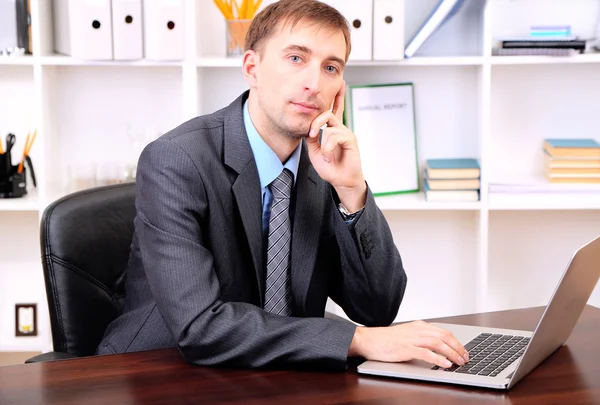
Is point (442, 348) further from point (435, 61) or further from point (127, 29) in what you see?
point (127, 29)

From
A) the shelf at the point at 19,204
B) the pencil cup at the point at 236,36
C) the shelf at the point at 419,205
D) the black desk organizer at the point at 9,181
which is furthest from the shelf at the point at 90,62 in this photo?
the shelf at the point at 419,205

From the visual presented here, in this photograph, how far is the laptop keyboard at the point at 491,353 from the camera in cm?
138

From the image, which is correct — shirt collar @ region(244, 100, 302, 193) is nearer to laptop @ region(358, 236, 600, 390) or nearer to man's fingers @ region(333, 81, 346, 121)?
Answer: man's fingers @ region(333, 81, 346, 121)

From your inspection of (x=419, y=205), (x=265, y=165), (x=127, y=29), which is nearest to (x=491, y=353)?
(x=265, y=165)

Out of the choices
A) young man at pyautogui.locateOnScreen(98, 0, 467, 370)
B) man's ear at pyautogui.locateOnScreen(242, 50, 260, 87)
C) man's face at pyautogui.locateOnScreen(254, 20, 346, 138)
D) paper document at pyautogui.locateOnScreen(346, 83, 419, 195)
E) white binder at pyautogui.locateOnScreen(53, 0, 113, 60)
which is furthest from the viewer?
paper document at pyautogui.locateOnScreen(346, 83, 419, 195)

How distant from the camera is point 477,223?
3143mm

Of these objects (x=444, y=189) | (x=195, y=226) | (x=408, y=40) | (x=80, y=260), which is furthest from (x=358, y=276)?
(x=408, y=40)

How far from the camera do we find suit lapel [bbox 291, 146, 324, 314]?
5.91 feet

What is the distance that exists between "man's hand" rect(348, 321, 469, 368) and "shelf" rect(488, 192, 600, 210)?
1609 mm

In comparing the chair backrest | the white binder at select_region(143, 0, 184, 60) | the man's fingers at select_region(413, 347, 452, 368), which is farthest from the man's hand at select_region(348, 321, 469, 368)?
the white binder at select_region(143, 0, 184, 60)

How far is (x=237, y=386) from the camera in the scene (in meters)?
1.32

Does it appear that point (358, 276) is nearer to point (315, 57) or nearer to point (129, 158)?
point (315, 57)

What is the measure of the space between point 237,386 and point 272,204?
0.55m

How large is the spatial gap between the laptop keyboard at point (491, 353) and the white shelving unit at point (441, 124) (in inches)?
57.2
